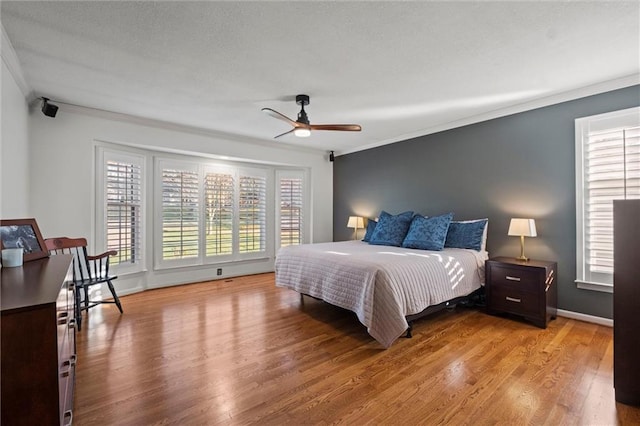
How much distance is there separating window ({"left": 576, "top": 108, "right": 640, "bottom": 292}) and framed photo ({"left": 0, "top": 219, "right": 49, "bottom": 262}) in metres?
4.72

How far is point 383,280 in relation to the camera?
8.56ft

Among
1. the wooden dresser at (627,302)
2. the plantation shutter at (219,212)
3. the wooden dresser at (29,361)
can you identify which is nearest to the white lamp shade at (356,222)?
the plantation shutter at (219,212)

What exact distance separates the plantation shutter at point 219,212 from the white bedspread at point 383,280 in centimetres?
188

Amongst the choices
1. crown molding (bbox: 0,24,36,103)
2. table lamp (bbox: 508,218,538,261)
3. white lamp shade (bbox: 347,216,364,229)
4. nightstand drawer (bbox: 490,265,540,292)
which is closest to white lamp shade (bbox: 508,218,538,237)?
table lamp (bbox: 508,218,538,261)

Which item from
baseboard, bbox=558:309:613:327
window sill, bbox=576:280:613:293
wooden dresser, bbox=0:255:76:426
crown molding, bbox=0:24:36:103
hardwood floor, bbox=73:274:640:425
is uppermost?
crown molding, bbox=0:24:36:103

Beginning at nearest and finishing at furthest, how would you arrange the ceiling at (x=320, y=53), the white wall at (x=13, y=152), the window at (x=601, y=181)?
the ceiling at (x=320, y=53), the white wall at (x=13, y=152), the window at (x=601, y=181)

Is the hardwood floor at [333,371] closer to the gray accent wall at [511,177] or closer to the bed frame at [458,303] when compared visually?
the bed frame at [458,303]

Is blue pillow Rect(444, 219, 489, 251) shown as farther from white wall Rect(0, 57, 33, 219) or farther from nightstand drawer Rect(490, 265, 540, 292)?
white wall Rect(0, 57, 33, 219)

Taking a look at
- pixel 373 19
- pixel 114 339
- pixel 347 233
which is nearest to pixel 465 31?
pixel 373 19

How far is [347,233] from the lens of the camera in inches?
242

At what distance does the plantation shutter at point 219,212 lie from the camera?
5.11m

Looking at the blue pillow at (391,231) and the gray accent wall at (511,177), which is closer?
the gray accent wall at (511,177)

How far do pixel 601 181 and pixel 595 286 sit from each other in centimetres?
109

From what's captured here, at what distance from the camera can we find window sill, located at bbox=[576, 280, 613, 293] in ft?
9.89
